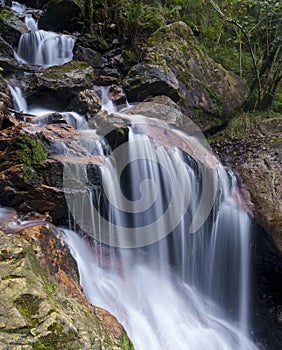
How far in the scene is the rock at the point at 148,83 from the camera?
6387 mm

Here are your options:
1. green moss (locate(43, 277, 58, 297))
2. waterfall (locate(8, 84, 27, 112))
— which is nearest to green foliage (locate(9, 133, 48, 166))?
green moss (locate(43, 277, 58, 297))

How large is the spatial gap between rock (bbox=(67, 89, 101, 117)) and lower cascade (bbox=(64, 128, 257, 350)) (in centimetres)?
109

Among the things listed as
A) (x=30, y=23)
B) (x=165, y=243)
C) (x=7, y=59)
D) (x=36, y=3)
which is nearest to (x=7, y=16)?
(x=30, y=23)

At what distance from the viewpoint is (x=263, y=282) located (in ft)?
16.1

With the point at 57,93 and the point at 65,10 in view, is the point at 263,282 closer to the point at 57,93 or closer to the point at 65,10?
the point at 57,93

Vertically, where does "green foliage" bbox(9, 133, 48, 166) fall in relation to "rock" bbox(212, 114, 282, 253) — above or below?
above

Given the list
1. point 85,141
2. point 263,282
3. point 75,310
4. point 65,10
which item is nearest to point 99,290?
point 75,310

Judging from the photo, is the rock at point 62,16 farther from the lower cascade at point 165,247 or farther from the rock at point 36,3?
the lower cascade at point 165,247

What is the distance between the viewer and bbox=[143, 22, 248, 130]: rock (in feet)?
23.4

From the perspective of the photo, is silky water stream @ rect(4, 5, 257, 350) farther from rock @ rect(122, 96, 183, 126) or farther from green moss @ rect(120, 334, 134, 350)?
green moss @ rect(120, 334, 134, 350)

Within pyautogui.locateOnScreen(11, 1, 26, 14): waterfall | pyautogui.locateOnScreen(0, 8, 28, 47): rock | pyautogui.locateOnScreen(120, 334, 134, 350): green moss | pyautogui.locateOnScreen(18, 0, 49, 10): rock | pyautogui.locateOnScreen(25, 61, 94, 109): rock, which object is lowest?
pyautogui.locateOnScreen(120, 334, 134, 350): green moss

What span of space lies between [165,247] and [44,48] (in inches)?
220

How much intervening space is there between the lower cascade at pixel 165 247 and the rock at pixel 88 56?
327 cm

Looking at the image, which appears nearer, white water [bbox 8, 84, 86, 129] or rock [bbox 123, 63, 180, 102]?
white water [bbox 8, 84, 86, 129]
